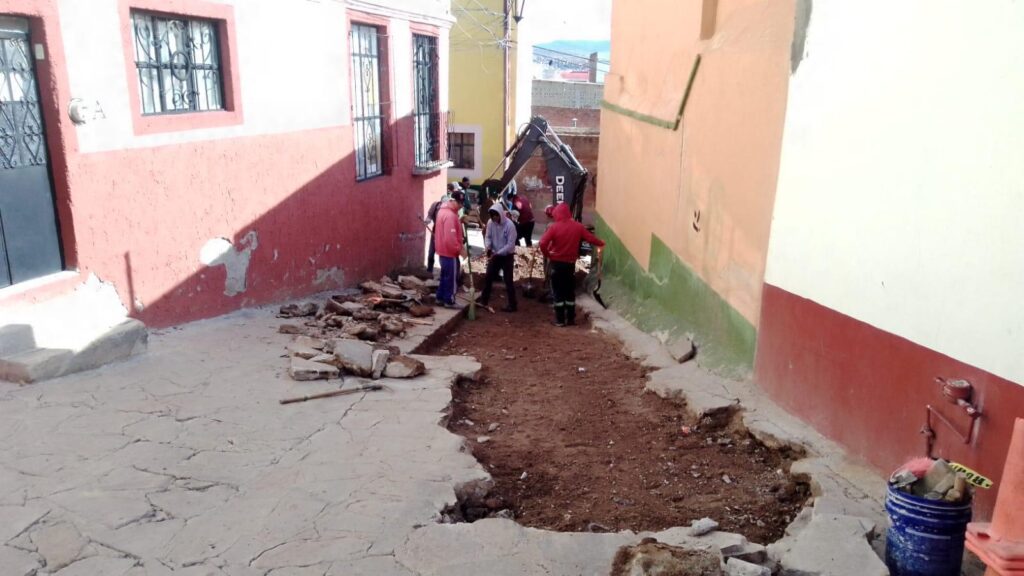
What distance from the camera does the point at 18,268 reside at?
5.93 m

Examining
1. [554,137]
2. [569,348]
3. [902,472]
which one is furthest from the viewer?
[554,137]

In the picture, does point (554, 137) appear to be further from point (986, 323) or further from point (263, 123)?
point (986, 323)

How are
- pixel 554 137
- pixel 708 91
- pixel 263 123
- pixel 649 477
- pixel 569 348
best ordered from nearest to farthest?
pixel 649 477
pixel 708 91
pixel 263 123
pixel 569 348
pixel 554 137

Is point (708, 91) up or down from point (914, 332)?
up

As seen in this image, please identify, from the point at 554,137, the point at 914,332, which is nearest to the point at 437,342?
the point at 914,332

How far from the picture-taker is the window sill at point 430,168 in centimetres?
1244

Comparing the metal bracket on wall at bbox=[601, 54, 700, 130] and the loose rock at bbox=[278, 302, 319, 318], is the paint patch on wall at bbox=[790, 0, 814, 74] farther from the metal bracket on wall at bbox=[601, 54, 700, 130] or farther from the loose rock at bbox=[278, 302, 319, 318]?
the loose rock at bbox=[278, 302, 319, 318]

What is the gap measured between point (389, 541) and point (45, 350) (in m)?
3.51

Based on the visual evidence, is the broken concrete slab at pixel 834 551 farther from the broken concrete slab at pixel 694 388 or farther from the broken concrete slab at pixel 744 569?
the broken concrete slab at pixel 694 388

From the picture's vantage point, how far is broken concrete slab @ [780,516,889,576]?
3.76 meters

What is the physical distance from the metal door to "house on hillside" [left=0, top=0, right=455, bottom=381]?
0.01m

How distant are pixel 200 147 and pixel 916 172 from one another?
6202 millimetres

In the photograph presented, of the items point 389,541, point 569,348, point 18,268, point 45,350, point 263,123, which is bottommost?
point 569,348

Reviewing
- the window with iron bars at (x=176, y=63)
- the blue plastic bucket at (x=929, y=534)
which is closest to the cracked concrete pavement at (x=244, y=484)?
the blue plastic bucket at (x=929, y=534)
